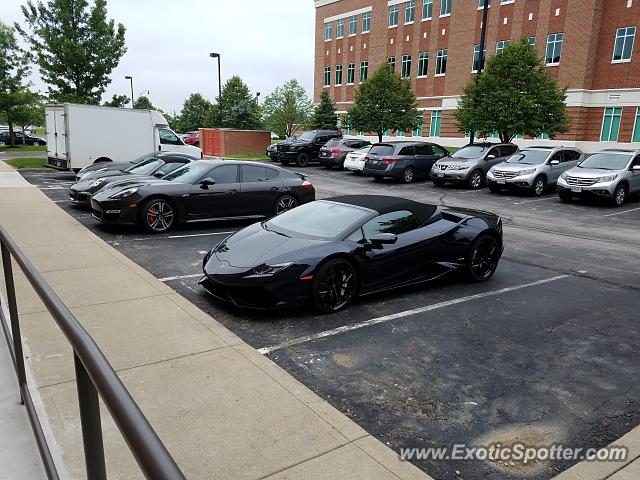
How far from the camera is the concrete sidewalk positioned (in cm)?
318

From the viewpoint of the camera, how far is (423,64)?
43.7m

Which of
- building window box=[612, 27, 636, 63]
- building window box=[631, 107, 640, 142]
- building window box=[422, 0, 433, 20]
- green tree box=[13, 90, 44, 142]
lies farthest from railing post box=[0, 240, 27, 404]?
building window box=[422, 0, 433, 20]

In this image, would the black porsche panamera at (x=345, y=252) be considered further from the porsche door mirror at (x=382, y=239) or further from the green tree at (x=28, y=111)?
the green tree at (x=28, y=111)

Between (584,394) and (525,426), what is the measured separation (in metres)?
0.87

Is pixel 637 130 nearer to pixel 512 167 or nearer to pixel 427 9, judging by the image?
pixel 512 167

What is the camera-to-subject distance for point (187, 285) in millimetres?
7051

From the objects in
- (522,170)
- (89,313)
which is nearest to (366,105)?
(522,170)

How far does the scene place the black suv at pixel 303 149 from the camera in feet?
95.3

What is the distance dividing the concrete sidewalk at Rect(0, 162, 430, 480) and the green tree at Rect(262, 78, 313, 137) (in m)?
41.2

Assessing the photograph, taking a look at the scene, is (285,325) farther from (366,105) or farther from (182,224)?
(366,105)

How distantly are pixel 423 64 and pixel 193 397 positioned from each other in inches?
1737

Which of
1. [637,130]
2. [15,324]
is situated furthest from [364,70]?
[15,324]

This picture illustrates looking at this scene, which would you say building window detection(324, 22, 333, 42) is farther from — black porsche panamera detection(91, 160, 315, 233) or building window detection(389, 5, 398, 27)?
black porsche panamera detection(91, 160, 315, 233)

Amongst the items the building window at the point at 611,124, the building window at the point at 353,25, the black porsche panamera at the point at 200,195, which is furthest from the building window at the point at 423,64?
the black porsche panamera at the point at 200,195
